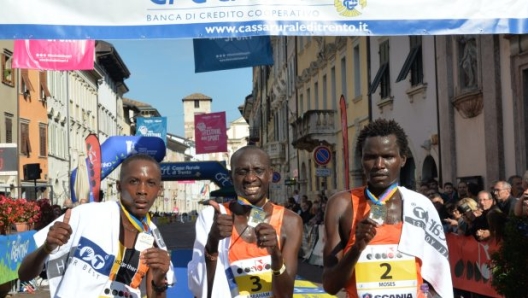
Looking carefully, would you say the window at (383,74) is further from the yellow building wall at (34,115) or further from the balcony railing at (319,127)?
the yellow building wall at (34,115)

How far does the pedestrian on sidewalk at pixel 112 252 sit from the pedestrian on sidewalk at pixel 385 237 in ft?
2.87

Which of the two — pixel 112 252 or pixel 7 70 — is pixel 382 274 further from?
pixel 7 70

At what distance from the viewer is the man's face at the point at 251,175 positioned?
5.31m

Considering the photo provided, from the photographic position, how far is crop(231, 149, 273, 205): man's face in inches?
209

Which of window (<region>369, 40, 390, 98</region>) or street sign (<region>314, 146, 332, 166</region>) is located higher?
window (<region>369, 40, 390, 98</region>)

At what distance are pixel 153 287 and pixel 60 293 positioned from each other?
18.6 inches

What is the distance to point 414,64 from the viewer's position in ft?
76.5

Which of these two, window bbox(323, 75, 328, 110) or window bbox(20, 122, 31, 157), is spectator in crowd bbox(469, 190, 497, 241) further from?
window bbox(20, 122, 31, 157)

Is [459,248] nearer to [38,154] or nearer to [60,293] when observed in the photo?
[60,293]

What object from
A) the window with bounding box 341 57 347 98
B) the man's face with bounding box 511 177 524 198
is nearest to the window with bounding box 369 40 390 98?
the window with bounding box 341 57 347 98

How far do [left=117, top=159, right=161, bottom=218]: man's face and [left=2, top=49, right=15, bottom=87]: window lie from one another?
3341 cm

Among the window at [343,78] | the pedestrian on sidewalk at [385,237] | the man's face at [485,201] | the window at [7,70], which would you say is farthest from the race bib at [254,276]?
the window at [7,70]

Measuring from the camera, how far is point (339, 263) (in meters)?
4.59

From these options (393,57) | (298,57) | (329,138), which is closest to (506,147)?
(393,57)
